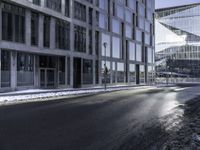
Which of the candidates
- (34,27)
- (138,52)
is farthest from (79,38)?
(138,52)

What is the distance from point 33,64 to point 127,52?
32296mm

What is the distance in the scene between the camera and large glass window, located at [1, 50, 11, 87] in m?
33.2

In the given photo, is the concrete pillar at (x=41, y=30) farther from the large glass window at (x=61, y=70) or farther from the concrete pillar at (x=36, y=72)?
the large glass window at (x=61, y=70)

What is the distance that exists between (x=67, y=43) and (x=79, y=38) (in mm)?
3625

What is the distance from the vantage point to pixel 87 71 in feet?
166

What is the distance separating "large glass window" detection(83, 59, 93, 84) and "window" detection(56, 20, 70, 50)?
5.69 meters

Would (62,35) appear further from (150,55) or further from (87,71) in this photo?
(150,55)

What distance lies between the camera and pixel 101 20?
5653 cm

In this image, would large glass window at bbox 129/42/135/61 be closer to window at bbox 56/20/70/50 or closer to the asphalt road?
window at bbox 56/20/70/50


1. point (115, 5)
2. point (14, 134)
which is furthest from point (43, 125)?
point (115, 5)

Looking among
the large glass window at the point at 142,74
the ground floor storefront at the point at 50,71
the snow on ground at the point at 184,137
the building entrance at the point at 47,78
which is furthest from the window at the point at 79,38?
the snow on ground at the point at 184,137

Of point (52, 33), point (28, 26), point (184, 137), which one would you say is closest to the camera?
point (184, 137)

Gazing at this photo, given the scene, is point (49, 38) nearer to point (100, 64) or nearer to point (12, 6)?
point (12, 6)

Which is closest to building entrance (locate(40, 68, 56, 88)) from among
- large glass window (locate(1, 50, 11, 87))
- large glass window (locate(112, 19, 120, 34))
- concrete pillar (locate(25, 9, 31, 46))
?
concrete pillar (locate(25, 9, 31, 46))
